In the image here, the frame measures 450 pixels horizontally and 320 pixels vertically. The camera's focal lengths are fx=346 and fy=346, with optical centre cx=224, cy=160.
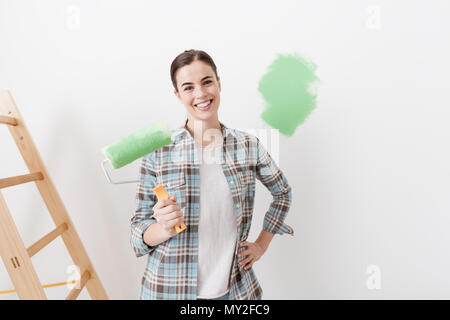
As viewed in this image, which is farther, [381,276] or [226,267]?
[381,276]

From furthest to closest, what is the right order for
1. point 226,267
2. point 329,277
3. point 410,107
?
point 329,277, point 410,107, point 226,267

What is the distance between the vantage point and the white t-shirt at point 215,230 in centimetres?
97

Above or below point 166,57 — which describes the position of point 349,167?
below

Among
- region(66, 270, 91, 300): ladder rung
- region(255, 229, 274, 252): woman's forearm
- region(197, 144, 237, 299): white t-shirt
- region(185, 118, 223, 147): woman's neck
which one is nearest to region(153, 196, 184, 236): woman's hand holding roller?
region(197, 144, 237, 299): white t-shirt

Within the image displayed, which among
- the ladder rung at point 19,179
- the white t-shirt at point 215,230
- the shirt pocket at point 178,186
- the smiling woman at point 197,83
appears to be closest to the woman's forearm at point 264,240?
the white t-shirt at point 215,230

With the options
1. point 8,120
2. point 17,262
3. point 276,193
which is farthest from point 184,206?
A: point 8,120

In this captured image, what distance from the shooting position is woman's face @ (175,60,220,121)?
3.14ft

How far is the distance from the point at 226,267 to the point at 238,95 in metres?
0.62

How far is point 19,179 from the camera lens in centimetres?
116

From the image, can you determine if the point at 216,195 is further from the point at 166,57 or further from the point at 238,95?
the point at 166,57

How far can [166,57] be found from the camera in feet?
4.25

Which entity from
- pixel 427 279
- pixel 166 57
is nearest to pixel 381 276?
pixel 427 279

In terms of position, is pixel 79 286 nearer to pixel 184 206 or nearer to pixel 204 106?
pixel 184 206

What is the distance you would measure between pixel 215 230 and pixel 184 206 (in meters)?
0.11
